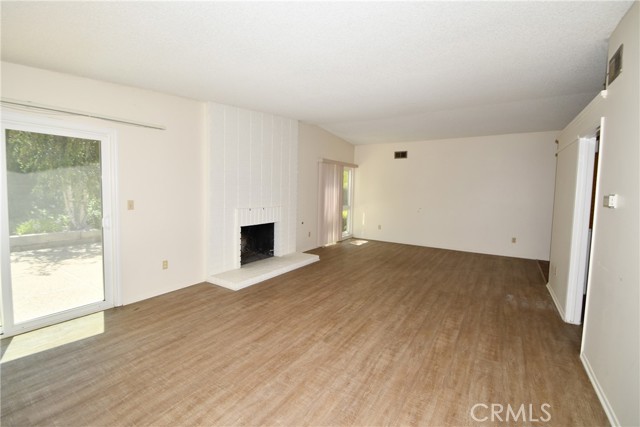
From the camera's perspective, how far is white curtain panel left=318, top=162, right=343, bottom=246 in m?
6.56

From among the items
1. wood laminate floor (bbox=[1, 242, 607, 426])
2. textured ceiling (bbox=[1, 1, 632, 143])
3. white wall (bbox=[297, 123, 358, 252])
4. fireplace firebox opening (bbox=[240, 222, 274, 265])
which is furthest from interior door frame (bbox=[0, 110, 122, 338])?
white wall (bbox=[297, 123, 358, 252])

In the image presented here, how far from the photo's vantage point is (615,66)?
208cm

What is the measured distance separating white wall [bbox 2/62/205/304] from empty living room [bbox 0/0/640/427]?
0.08 ft

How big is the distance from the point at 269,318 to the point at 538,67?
3665 millimetres

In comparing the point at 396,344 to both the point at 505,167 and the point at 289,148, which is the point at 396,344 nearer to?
the point at 289,148

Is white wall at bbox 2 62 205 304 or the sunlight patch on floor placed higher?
white wall at bbox 2 62 205 304

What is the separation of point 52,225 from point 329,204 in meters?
4.92

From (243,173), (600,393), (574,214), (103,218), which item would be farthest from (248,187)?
(600,393)

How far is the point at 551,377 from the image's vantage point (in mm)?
2209

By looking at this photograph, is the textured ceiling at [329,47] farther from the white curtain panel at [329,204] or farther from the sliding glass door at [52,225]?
the white curtain panel at [329,204]

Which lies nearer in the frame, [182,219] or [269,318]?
[269,318]

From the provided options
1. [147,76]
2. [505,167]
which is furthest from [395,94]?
[505,167]

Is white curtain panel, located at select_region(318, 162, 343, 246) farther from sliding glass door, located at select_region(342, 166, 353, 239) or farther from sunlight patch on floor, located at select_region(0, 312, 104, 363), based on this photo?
sunlight patch on floor, located at select_region(0, 312, 104, 363)

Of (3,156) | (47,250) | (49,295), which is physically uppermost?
(3,156)
